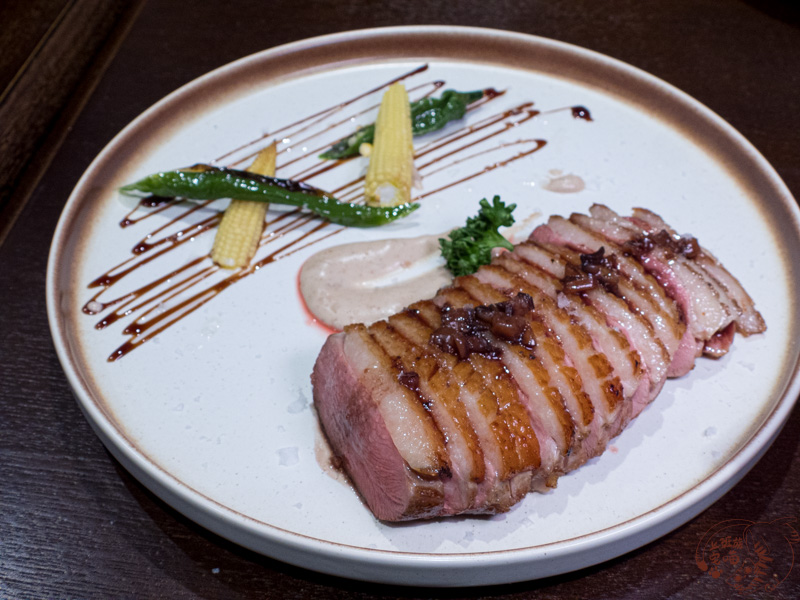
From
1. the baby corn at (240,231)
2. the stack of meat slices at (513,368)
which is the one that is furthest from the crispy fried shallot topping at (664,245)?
the baby corn at (240,231)

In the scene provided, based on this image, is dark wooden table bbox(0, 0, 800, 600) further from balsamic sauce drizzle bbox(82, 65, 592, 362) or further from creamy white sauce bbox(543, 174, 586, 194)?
creamy white sauce bbox(543, 174, 586, 194)

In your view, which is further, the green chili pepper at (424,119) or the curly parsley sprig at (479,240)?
the green chili pepper at (424,119)

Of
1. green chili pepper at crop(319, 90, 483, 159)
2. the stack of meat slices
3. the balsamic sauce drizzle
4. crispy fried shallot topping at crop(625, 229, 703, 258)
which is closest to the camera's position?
the stack of meat slices

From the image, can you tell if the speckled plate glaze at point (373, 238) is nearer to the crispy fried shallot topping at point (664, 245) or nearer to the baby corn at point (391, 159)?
the baby corn at point (391, 159)

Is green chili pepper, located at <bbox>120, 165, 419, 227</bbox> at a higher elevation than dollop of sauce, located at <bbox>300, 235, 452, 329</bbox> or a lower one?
higher

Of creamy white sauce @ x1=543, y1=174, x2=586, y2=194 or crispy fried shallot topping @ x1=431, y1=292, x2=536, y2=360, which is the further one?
creamy white sauce @ x1=543, y1=174, x2=586, y2=194

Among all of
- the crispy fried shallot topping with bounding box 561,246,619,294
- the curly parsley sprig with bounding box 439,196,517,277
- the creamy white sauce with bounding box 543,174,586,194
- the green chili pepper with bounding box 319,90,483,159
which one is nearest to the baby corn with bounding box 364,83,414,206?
the green chili pepper with bounding box 319,90,483,159
